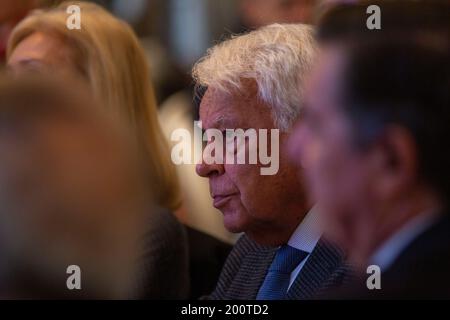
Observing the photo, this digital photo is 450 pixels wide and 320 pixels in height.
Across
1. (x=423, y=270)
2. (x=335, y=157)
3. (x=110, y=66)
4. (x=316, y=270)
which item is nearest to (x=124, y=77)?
(x=110, y=66)

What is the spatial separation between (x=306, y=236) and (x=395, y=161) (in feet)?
2.48

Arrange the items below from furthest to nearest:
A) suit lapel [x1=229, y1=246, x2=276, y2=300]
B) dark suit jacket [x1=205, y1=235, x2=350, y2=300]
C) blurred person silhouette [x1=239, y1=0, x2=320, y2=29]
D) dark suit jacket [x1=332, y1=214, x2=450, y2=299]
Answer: blurred person silhouette [x1=239, y1=0, x2=320, y2=29]
suit lapel [x1=229, y1=246, x2=276, y2=300]
dark suit jacket [x1=205, y1=235, x2=350, y2=300]
dark suit jacket [x1=332, y1=214, x2=450, y2=299]

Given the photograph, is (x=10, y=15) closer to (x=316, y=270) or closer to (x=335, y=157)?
(x=316, y=270)

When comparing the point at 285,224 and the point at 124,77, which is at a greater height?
the point at 124,77

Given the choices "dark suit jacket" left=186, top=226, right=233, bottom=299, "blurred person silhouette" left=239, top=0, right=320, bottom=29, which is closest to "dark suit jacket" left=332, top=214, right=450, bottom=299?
"dark suit jacket" left=186, top=226, right=233, bottom=299

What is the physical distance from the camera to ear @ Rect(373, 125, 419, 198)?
1313 mm

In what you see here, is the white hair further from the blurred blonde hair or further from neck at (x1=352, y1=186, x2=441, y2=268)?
neck at (x1=352, y1=186, x2=441, y2=268)

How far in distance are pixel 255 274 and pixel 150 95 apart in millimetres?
645

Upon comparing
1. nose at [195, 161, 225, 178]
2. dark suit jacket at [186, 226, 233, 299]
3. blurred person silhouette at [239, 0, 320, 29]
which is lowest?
dark suit jacket at [186, 226, 233, 299]

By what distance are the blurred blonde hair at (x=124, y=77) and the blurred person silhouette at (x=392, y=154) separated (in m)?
1.23

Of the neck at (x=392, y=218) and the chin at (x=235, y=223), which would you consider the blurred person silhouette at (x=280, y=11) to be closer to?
the chin at (x=235, y=223)

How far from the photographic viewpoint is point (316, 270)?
6.50 feet

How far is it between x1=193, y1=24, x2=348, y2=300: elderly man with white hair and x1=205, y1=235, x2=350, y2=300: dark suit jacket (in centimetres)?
2
